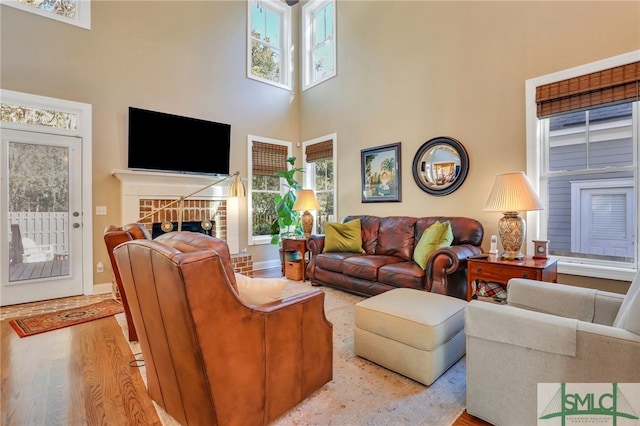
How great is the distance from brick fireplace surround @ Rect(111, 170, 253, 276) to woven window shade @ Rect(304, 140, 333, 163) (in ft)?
5.32

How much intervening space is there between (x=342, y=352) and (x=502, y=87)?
10.7ft

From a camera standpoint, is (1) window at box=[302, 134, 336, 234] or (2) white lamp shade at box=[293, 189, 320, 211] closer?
(2) white lamp shade at box=[293, 189, 320, 211]

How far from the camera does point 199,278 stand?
113 centimetres

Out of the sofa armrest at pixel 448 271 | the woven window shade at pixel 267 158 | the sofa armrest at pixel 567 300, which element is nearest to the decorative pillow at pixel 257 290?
the sofa armrest at pixel 567 300

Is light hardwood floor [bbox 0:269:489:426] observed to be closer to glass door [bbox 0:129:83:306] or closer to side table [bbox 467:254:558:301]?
glass door [bbox 0:129:83:306]

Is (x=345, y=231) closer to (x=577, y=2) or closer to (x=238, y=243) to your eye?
(x=238, y=243)

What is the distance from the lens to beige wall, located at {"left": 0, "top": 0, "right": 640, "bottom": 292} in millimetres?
3152

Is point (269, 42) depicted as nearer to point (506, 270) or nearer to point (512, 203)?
point (512, 203)

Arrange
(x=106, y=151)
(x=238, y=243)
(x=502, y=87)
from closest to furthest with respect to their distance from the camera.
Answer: (x=502, y=87) < (x=106, y=151) < (x=238, y=243)

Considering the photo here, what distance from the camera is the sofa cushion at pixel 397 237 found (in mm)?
3775

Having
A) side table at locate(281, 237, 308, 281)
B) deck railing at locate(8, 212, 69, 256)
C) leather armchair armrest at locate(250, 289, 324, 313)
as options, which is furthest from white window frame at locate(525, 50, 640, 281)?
deck railing at locate(8, 212, 69, 256)

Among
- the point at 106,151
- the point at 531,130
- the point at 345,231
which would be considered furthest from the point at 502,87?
the point at 106,151

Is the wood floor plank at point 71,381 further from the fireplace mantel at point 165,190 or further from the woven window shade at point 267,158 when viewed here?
the woven window shade at point 267,158

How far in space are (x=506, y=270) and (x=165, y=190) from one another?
171 inches
